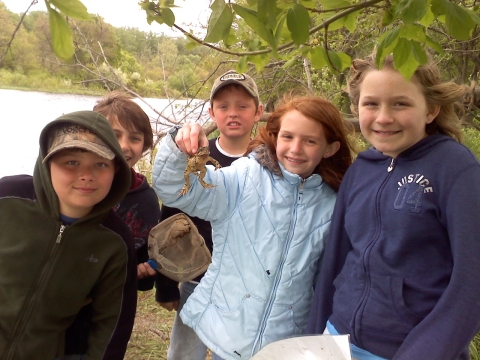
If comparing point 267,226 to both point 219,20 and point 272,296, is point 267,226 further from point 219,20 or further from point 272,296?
point 219,20

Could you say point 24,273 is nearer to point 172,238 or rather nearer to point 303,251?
point 172,238

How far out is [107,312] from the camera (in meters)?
1.57

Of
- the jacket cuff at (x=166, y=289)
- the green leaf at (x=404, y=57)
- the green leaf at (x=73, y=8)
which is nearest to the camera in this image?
the green leaf at (x=73, y=8)

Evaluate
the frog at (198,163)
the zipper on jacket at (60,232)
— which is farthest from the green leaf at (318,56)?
the zipper on jacket at (60,232)

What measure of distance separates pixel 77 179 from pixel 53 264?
0.33 m

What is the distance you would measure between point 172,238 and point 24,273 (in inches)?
26.1

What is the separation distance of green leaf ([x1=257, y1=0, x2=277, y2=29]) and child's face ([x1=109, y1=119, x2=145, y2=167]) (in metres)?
1.18

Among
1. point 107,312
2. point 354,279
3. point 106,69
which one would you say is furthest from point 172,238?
point 106,69

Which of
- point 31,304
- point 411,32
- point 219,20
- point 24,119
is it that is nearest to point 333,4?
point 411,32

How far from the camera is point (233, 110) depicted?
2.27 m

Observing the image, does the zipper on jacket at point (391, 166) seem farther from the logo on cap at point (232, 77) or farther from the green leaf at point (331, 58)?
the logo on cap at point (232, 77)

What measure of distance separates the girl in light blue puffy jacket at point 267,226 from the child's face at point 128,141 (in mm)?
576

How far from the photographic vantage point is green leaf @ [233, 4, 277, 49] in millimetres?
953

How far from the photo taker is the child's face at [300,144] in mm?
1646
